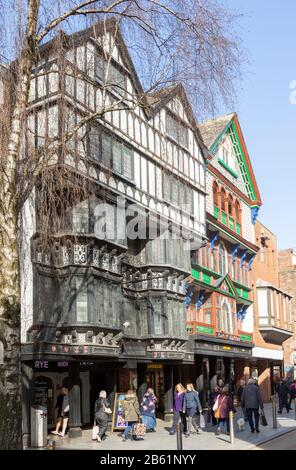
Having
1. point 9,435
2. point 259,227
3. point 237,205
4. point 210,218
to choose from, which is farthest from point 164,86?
point 259,227

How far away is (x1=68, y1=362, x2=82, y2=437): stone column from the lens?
20562mm

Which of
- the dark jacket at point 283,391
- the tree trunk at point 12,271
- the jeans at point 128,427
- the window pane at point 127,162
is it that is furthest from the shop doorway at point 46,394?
the tree trunk at point 12,271

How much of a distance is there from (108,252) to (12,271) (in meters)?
12.1

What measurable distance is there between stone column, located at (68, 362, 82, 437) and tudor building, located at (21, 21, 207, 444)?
33 mm

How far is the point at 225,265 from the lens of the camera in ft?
120

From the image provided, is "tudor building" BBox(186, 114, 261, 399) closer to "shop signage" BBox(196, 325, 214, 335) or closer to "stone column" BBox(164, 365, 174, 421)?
"shop signage" BBox(196, 325, 214, 335)

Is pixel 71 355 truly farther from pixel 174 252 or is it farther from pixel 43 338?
pixel 174 252

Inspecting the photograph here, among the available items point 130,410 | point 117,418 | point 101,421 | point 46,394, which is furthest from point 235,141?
point 101,421

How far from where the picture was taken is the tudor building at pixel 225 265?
32.1 meters

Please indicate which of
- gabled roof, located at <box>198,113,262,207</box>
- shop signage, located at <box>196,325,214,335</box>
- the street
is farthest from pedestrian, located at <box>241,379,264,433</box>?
gabled roof, located at <box>198,113,262,207</box>

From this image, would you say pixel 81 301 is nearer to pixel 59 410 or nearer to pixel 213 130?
pixel 59 410

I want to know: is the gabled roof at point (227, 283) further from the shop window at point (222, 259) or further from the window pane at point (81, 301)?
the window pane at point (81, 301)

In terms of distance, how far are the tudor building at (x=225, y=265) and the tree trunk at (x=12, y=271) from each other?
1959 cm
